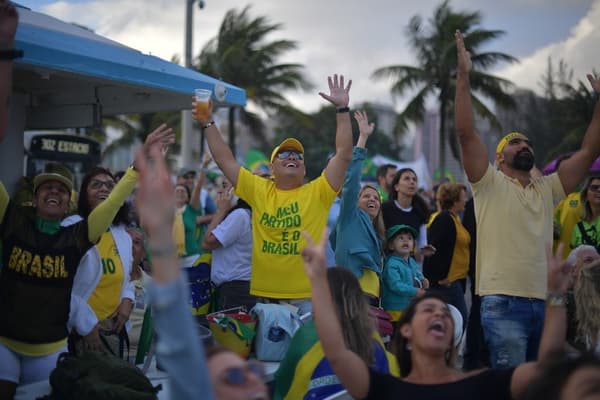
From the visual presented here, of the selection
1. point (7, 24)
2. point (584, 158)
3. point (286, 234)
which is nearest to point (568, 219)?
point (584, 158)

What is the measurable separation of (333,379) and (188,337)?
1728mm

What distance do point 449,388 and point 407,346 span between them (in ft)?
1.25

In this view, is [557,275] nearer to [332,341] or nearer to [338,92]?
[332,341]

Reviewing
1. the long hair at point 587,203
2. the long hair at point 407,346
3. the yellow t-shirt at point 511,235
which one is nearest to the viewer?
the long hair at point 407,346

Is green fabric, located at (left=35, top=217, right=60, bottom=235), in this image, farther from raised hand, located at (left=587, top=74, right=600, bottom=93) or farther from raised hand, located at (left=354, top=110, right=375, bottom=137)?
raised hand, located at (left=587, top=74, right=600, bottom=93)

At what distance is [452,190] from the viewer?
719cm

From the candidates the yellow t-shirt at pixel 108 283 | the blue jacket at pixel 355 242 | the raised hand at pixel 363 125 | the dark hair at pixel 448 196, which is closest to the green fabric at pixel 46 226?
the yellow t-shirt at pixel 108 283

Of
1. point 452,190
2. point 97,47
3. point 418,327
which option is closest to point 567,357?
point 418,327

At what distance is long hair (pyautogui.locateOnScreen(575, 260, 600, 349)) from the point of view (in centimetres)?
422

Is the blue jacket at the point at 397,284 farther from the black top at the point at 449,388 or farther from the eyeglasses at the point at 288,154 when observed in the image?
the black top at the point at 449,388

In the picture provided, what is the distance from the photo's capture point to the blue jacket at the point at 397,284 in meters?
5.70

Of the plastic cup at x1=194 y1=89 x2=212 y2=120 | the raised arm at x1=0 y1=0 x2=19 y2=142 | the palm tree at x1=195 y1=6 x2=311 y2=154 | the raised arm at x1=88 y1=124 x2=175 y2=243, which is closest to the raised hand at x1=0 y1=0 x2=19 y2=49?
the raised arm at x1=0 y1=0 x2=19 y2=142

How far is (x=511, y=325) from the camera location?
174 inches

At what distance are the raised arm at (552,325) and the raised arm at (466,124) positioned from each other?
1521 mm
